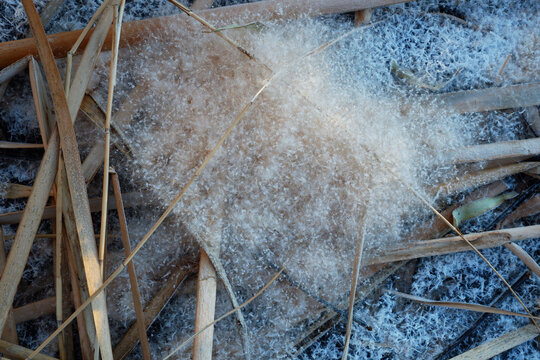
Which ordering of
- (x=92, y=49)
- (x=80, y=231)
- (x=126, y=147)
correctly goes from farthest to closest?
1. (x=126, y=147)
2. (x=92, y=49)
3. (x=80, y=231)

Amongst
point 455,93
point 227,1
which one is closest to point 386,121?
point 455,93

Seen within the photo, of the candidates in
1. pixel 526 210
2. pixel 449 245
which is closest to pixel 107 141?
pixel 449 245

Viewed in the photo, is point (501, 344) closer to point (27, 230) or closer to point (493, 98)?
point (493, 98)

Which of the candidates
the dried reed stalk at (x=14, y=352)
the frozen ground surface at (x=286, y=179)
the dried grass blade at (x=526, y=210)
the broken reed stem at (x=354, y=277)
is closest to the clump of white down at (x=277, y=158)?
the frozen ground surface at (x=286, y=179)

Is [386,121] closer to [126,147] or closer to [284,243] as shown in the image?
[284,243]

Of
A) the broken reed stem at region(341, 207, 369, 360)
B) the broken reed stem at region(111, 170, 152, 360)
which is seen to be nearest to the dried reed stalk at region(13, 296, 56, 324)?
the broken reed stem at region(111, 170, 152, 360)
